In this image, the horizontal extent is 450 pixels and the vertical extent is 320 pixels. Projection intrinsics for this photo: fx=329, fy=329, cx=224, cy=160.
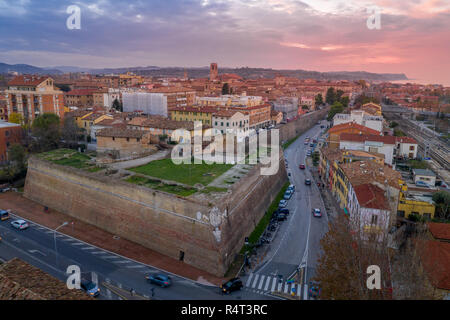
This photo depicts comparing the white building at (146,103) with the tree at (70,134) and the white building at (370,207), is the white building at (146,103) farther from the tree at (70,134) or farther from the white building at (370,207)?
the white building at (370,207)

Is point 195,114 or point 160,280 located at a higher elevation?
point 195,114

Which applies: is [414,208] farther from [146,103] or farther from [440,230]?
[146,103]

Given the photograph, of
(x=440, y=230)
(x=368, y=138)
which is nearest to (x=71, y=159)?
(x=440, y=230)

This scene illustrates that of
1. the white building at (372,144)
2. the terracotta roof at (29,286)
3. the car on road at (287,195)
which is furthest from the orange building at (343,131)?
the terracotta roof at (29,286)

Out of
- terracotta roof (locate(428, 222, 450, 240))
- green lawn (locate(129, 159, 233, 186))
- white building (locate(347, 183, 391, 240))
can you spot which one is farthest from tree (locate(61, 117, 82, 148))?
terracotta roof (locate(428, 222, 450, 240))

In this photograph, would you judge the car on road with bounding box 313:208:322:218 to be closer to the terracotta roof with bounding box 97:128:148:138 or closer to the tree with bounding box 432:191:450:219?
the tree with bounding box 432:191:450:219
